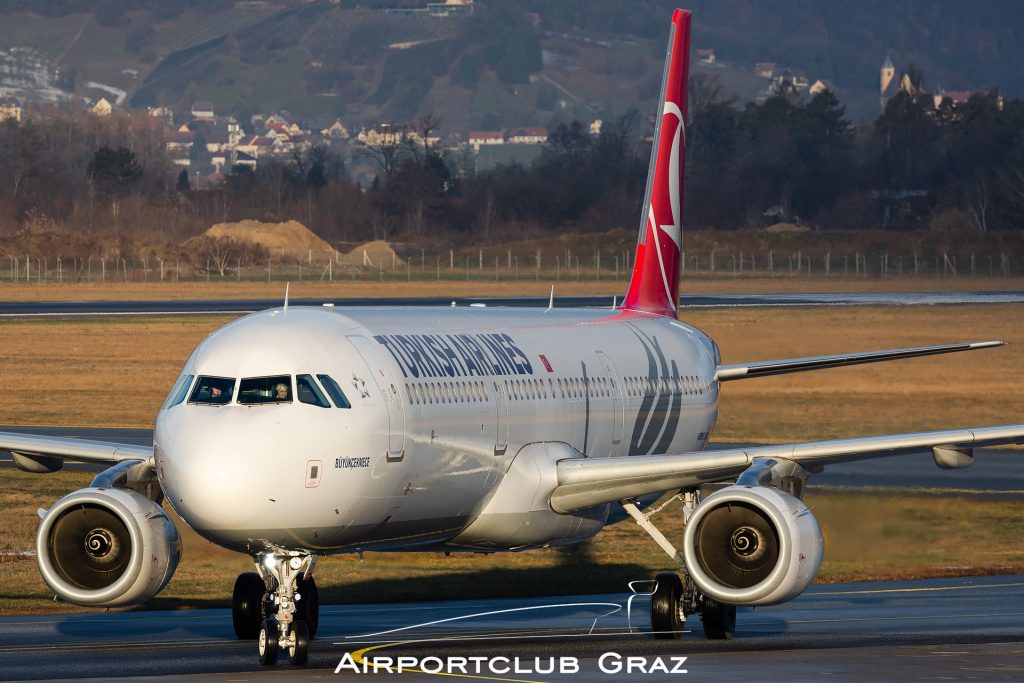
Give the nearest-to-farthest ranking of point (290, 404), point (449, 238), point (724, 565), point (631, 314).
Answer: point (290, 404)
point (724, 565)
point (631, 314)
point (449, 238)

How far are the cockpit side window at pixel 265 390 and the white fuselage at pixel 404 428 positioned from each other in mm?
103

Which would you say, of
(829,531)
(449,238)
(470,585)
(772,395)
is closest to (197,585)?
(470,585)

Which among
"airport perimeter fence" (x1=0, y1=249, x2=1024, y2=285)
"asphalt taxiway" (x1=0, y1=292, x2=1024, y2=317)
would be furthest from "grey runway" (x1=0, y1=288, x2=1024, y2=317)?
"airport perimeter fence" (x1=0, y1=249, x2=1024, y2=285)

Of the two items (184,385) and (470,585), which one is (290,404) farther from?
(470,585)

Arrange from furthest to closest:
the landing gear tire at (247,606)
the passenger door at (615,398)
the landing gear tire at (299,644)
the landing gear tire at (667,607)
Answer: the passenger door at (615,398) < the landing gear tire at (667,607) < the landing gear tire at (247,606) < the landing gear tire at (299,644)

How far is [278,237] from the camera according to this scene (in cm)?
15788

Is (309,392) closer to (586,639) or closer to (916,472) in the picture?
(586,639)

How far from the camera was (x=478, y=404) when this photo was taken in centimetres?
2470

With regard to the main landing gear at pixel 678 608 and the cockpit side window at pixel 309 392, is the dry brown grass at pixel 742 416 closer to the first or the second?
the main landing gear at pixel 678 608

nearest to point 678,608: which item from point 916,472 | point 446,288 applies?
point 916,472

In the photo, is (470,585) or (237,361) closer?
(237,361)

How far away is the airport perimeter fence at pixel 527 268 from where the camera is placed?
123 meters

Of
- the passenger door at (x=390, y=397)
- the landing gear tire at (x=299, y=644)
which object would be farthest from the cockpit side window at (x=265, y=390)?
the landing gear tire at (x=299, y=644)

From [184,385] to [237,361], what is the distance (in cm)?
75
